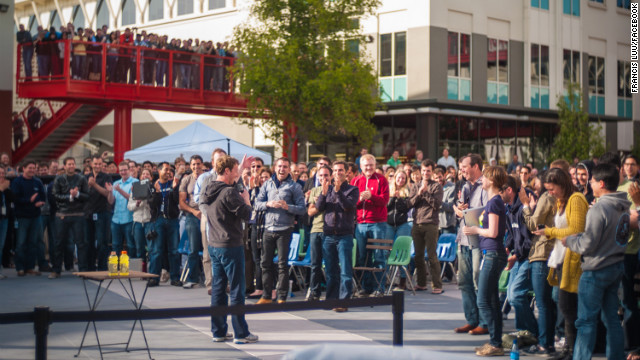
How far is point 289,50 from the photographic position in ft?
84.9

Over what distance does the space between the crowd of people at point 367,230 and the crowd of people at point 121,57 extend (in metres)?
7.67

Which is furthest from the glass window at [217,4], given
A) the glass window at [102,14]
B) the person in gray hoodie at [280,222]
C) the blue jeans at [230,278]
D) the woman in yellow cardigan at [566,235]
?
the woman in yellow cardigan at [566,235]

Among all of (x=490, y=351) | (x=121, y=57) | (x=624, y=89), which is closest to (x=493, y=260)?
(x=490, y=351)

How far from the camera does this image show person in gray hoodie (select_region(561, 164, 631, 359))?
23.8 feet

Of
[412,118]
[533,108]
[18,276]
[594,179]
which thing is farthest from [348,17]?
[594,179]

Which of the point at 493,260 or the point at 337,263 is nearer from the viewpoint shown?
the point at 493,260

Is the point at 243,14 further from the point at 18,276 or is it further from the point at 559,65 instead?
the point at 18,276

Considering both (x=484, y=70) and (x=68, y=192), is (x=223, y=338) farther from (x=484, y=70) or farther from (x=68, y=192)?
(x=484, y=70)

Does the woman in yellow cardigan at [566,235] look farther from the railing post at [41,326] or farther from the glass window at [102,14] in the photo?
the glass window at [102,14]

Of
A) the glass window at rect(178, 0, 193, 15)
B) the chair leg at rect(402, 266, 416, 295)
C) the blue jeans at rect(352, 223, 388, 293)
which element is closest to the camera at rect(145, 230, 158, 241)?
the blue jeans at rect(352, 223, 388, 293)

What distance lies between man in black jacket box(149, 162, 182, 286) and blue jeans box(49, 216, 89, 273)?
5.64ft

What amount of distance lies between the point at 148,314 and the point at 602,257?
420cm

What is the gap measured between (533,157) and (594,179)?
31677 mm

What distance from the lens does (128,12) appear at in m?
48.2
